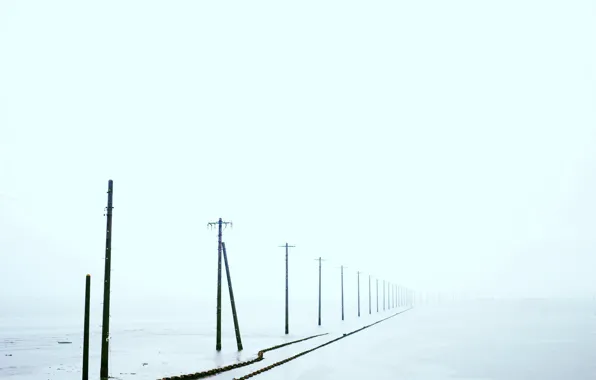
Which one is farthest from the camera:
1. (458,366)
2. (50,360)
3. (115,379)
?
(50,360)

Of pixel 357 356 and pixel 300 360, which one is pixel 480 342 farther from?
pixel 300 360

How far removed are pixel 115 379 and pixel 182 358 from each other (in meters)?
9.25

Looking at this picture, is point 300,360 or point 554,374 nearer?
point 554,374

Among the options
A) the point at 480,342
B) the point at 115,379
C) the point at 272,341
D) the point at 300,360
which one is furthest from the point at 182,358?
the point at 480,342

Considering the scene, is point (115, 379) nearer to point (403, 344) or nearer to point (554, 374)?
point (554, 374)

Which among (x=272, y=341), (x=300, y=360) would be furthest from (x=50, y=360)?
(x=272, y=341)

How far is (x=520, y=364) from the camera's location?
99.6 ft

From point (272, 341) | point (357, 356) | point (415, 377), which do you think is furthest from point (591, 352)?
point (272, 341)

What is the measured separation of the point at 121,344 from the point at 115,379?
74.0 ft

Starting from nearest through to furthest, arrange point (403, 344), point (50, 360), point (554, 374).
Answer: point (554, 374) < point (50, 360) < point (403, 344)

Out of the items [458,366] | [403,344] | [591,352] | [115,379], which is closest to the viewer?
[115,379]

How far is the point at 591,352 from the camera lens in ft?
124

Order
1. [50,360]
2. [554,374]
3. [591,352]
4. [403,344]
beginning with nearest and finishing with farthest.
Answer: [554,374], [50,360], [591,352], [403,344]

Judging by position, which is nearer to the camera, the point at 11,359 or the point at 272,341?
the point at 11,359
